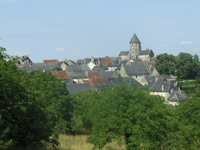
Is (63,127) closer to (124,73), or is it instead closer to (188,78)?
(124,73)

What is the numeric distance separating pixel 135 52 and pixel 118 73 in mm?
58290

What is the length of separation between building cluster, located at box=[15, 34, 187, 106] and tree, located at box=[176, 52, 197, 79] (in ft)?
A: 24.7

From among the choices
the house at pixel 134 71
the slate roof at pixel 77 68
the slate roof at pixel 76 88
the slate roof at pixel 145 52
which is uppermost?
the slate roof at pixel 145 52

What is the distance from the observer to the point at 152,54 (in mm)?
123250

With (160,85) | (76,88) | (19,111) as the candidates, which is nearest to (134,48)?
(160,85)

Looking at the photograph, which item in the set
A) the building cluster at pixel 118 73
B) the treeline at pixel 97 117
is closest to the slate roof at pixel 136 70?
the building cluster at pixel 118 73

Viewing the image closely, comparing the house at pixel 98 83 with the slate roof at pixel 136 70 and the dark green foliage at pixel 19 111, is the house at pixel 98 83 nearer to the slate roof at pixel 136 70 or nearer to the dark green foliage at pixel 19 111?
the slate roof at pixel 136 70

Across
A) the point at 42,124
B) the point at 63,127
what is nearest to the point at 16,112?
the point at 42,124

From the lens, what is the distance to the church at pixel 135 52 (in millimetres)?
120919

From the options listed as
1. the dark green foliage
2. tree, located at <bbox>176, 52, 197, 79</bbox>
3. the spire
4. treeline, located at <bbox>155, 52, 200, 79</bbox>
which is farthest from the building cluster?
the dark green foliage

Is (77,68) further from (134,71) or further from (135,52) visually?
(135,52)

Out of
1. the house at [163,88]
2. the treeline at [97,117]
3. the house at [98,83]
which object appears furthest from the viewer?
the house at [163,88]

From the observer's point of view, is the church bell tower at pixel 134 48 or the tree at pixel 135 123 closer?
the tree at pixel 135 123

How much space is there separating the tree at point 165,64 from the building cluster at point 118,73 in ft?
8.20
